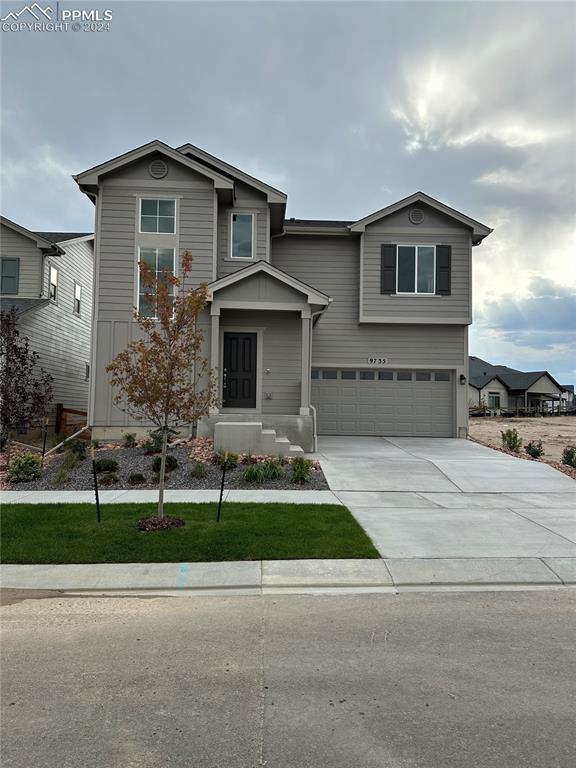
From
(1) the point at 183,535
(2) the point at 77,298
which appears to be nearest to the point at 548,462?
(1) the point at 183,535

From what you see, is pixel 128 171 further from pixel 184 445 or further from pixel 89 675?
pixel 89 675

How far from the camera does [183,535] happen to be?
22.8ft

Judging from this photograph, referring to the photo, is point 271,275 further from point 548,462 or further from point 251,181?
point 548,462

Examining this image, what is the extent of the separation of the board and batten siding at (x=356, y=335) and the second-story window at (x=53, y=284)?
899 centimetres

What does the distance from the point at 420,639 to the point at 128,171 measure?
1540 cm

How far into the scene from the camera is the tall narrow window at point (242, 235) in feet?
54.5

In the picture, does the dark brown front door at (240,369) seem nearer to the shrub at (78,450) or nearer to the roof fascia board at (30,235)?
the shrub at (78,450)

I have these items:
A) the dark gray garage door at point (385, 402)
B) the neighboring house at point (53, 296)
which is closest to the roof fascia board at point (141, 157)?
the neighboring house at point (53, 296)

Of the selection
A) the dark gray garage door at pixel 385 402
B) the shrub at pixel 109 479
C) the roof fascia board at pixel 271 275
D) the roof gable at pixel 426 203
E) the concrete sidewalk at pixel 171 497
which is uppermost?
the roof gable at pixel 426 203

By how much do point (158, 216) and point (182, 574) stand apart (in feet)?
41.3

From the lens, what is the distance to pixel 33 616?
15.8 feet

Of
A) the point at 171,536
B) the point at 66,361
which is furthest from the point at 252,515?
the point at 66,361

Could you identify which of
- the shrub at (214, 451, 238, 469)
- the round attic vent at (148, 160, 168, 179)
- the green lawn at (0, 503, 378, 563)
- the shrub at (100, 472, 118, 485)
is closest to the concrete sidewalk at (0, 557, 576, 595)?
the green lawn at (0, 503, 378, 563)

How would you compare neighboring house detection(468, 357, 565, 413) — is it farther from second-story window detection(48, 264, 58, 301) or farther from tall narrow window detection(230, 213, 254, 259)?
second-story window detection(48, 264, 58, 301)
